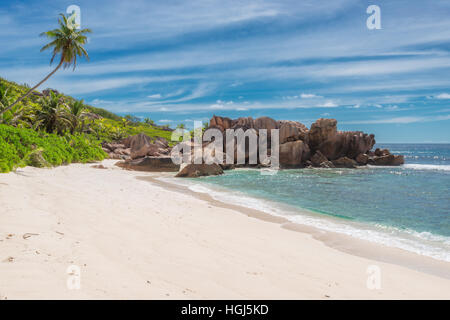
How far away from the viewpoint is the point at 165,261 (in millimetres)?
5520

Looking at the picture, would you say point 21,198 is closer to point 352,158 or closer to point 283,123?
point 283,123

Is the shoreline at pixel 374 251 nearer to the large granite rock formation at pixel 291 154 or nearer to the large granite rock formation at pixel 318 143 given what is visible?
the large granite rock formation at pixel 291 154

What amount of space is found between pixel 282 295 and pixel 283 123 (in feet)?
161

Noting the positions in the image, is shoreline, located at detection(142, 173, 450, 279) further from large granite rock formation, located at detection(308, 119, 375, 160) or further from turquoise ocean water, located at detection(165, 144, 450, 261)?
large granite rock formation, located at detection(308, 119, 375, 160)

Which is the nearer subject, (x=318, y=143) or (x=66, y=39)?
(x=66, y=39)

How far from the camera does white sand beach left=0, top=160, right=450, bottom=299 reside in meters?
4.23

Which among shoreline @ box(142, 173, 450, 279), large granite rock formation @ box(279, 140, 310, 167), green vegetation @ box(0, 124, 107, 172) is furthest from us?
large granite rock formation @ box(279, 140, 310, 167)

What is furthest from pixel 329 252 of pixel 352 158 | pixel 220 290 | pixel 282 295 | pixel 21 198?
pixel 352 158

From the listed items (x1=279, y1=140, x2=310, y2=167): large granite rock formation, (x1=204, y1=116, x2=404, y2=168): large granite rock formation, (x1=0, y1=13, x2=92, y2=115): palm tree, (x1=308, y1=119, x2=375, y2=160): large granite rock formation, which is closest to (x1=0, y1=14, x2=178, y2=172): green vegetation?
(x1=0, y1=13, x2=92, y2=115): palm tree

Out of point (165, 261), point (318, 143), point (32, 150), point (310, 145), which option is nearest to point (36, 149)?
point (32, 150)

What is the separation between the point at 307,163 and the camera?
47469 millimetres

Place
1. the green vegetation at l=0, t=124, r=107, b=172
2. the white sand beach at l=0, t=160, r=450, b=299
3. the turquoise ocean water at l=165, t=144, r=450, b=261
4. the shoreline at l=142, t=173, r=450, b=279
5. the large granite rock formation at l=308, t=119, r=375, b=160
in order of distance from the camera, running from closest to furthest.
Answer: the white sand beach at l=0, t=160, r=450, b=299 → the shoreline at l=142, t=173, r=450, b=279 → the turquoise ocean water at l=165, t=144, r=450, b=261 → the green vegetation at l=0, t=124, r=107, b=172 → the large granite rock formation at l=308, t=119, r=375, b=160

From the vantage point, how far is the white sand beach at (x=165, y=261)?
4.23m

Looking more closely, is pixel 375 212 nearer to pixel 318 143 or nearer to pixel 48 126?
pixel 318 143
